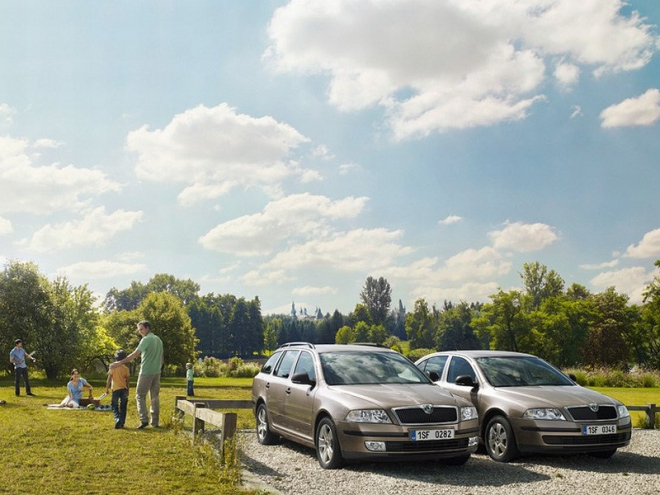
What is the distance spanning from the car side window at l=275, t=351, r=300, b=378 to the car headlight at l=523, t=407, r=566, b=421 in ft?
12.9

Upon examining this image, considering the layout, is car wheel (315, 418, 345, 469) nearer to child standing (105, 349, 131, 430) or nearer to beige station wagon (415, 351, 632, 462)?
beige station wagon (415, 351, 632, 462)

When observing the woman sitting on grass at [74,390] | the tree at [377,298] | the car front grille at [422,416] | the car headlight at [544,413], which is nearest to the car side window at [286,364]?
the car front grille at [422,416]

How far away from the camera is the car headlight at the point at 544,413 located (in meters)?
10.4

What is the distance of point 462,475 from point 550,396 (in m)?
2.24

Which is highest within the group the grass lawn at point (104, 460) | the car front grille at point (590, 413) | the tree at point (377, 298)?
the tree at point (377, 298)

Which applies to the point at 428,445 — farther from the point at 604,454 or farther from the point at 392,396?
the point at 604,454

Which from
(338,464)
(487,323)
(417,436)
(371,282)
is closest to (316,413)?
(338,464)

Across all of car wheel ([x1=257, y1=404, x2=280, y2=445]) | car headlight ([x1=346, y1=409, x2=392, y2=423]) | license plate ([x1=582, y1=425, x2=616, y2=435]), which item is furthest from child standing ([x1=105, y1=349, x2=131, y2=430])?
license plate ([x1=582, y1=425, x2=616, y2=435])

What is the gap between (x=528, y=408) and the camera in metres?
10.5

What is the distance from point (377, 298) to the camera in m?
166

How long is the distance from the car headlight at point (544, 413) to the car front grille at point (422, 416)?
155 cm

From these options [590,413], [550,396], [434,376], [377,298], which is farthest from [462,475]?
[377,298]

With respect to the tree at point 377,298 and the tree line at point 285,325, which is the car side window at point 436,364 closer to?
the tree line at point 285,325

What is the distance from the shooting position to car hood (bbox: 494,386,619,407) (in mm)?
10570
